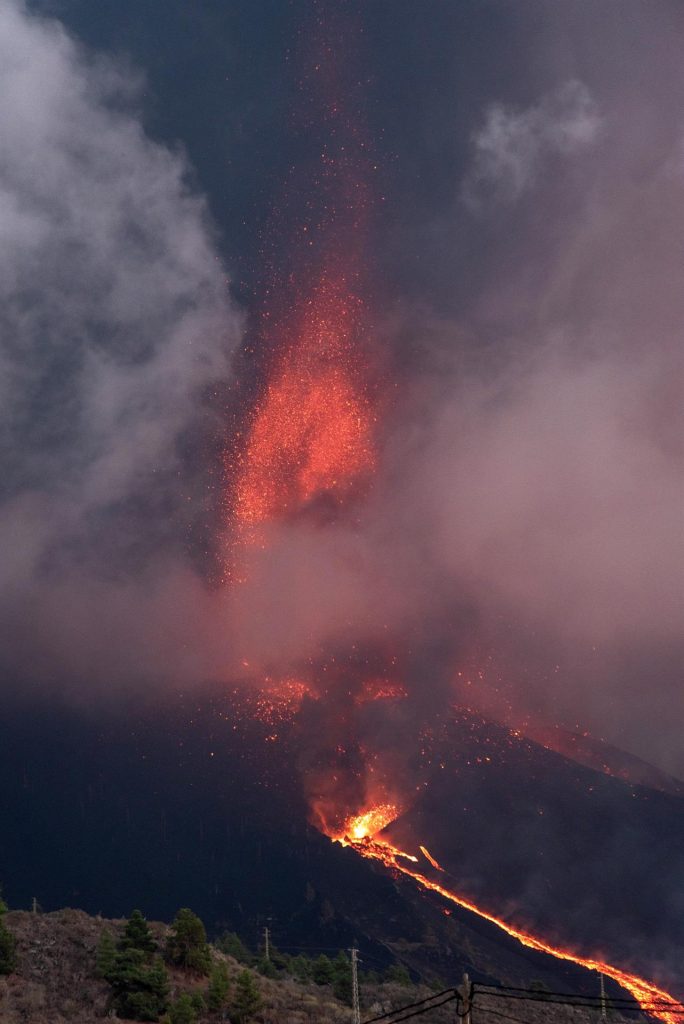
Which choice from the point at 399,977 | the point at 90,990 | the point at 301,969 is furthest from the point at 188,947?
the point at 399,977

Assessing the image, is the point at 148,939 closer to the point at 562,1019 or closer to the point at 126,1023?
the point at 126,1023

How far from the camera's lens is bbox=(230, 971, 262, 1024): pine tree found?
58.5 meters

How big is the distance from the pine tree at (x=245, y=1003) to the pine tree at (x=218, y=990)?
32.1 inches

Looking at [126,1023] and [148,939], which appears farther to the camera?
[148,939]

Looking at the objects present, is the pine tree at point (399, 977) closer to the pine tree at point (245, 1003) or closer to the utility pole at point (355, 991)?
the utility pole at point (355, 991)

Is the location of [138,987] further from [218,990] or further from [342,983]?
[342,983]

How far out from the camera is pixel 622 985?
197000 millimetres

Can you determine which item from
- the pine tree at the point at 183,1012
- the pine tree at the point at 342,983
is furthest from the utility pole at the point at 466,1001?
the pine tree at the point at 342,983

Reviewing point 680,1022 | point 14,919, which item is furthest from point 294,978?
point 680,1022

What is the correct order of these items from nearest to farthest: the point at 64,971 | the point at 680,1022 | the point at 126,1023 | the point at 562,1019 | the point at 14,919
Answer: the point at 126,1023 < the point at 64,971 < the point at 14,919 < the point at 562,1019 < the point at 680,1022

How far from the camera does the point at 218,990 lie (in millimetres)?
59438

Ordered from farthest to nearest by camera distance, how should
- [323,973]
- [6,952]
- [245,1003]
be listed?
[323,973] → [6,952] → [245,1003]

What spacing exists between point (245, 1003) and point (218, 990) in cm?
187

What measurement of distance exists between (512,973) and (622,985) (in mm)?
24716
